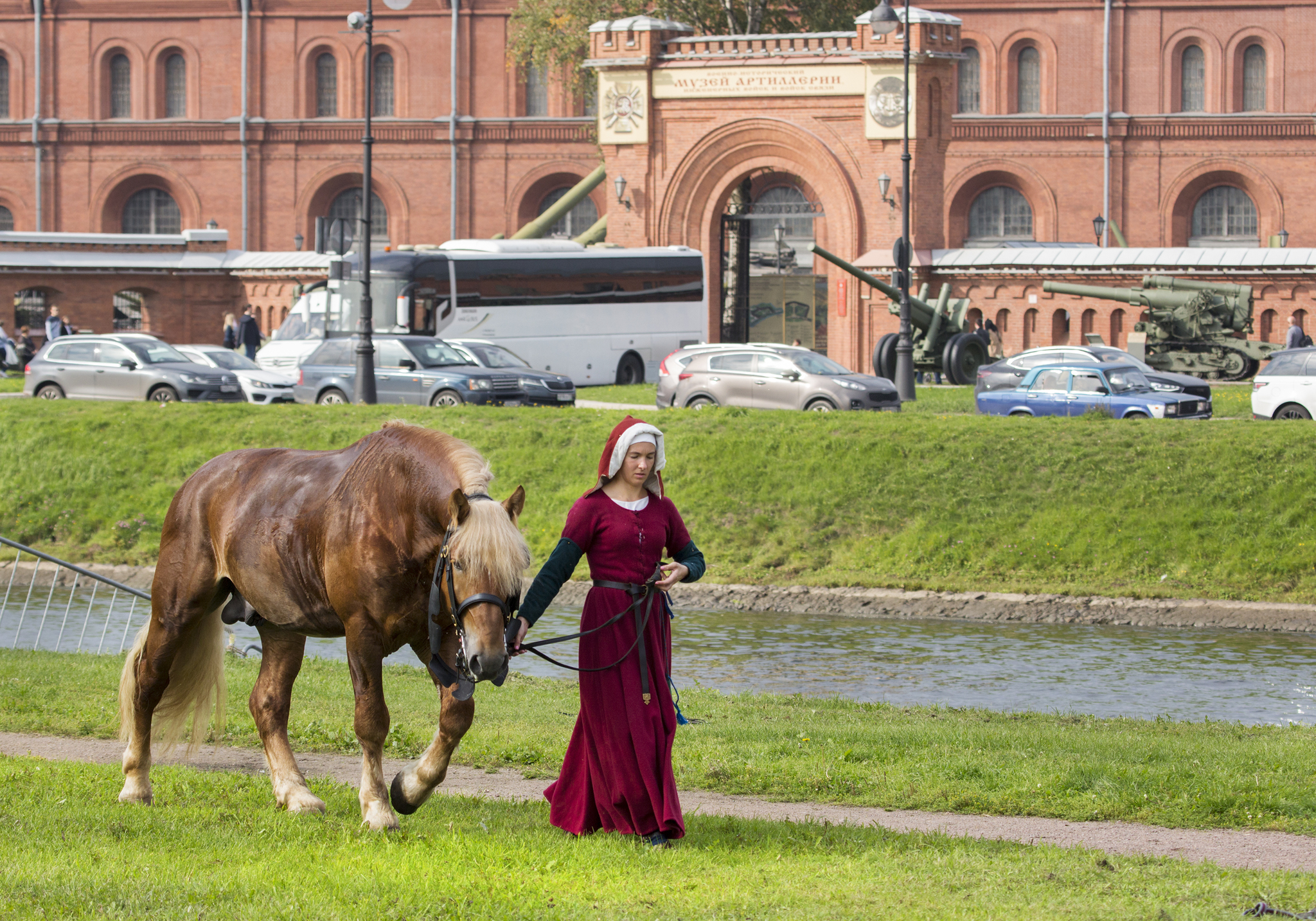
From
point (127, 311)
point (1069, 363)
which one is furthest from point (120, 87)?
point (1069, 363)

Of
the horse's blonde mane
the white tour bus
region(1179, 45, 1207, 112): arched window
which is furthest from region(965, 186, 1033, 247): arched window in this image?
the horse's blonde mane

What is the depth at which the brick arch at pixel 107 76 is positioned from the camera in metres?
55.9

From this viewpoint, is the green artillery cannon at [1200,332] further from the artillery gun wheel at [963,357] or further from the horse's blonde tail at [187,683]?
the horse's blonde tail at [187,683]

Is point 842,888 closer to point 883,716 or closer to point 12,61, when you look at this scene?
point 883,716

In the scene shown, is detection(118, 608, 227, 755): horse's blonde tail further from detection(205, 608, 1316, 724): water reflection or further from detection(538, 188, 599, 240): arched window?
detection(538, 188, 599, 240): arched window

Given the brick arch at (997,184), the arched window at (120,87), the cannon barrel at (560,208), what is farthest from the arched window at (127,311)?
the brick arch at (997,184)

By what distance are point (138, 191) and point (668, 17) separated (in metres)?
23.1

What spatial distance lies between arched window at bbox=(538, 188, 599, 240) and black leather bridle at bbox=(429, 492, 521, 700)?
4835 centimetres

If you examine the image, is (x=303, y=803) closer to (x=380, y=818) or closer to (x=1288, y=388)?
(x=380, y=818)

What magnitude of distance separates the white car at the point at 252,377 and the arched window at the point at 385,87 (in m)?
26.0

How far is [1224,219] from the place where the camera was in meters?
50.8

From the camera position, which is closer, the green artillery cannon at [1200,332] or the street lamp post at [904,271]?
the street lamp post at [904,271]

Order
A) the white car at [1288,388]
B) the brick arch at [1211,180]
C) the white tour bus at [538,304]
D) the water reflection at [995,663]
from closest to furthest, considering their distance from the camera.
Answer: the water reflection at [995,663]
the white car at [1288,388]
the white tour bus at [538,304]
the brick arch at [1211,180]

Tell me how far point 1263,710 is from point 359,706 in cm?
796
